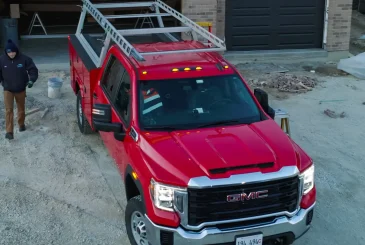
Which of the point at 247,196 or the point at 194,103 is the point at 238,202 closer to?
the point at 247,196

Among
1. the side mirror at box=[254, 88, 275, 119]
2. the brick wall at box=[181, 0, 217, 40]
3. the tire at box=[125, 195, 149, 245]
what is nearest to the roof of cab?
the side mirror at box=[254, 88, 275, 119]

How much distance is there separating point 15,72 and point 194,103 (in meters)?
3.93

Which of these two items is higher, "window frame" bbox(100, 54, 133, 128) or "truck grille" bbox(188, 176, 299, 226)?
"window frame" bbox(100, 54, 133, 128)

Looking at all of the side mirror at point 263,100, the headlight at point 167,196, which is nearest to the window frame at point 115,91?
the headlight at point 167,196

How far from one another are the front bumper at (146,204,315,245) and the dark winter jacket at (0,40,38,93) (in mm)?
4693

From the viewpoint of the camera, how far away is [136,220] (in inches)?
233

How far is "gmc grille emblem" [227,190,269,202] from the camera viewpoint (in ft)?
17.4

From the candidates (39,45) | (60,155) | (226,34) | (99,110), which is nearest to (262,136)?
(99,110)

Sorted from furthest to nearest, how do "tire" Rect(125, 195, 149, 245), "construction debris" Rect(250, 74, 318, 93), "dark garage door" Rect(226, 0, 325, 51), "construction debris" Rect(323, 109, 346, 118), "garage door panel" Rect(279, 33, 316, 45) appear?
"garage door panel" Rect(279, 33, 316, 45) → "dark garage door" Rect(226, 0, 325, 51) → "construction debris" Rect(250, 74, 318, 93) → "construction debris" Rect(323, 109, 346, 118) → "tire" Rect(125, 195, 149, 245)

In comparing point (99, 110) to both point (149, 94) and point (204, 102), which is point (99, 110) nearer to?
point (149, 94)

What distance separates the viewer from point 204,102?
6.53m

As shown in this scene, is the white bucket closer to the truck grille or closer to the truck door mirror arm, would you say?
the truck door mirror arm

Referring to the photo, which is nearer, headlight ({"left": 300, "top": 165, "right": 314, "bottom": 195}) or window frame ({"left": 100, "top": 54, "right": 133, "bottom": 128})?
headlight ({"left": 300, "top": 165, "right": 314, "bottom": 195})

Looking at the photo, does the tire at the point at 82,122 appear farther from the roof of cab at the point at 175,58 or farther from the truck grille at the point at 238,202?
the truck grille at the point at 238,202
